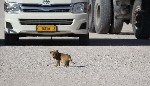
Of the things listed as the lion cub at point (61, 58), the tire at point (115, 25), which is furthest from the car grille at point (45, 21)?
the tire at point (115, 25)

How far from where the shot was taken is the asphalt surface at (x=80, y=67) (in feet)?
33.4

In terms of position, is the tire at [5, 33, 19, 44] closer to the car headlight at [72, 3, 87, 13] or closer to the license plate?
the license plate

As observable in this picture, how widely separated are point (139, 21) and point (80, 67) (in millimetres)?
9550

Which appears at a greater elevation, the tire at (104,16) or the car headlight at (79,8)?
the car headlight at (79,8)

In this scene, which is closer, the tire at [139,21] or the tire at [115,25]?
the tire at [139,21]

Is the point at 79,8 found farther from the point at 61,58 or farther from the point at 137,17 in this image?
the point at 61,58

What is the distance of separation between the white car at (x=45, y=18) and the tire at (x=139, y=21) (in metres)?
4.05

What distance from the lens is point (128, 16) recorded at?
904 inches

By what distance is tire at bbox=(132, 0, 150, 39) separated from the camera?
21.2m

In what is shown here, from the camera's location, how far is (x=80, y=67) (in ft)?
40.2

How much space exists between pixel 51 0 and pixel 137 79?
7.31m

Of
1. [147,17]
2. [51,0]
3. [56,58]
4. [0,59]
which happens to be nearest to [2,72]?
[56,58]

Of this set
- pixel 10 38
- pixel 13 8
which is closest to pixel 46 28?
pixel 13 8

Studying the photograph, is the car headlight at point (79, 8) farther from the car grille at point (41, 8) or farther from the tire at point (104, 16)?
the tire at point (104, 16)
